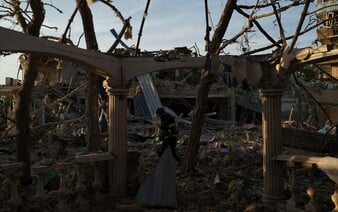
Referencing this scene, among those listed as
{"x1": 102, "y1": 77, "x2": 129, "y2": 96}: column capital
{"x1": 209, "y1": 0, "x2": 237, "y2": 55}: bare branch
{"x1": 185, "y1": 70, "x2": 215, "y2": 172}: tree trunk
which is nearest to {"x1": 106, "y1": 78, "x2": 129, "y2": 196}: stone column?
{"x1": 102, "y1": 77, "x2": 129, "y2": 96}: column capital

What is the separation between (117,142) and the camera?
8023 millimetres

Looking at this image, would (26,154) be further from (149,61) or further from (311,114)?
(311,114)

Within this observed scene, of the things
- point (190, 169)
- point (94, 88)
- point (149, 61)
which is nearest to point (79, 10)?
point (94, 88)

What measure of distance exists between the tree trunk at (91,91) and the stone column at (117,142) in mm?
2566

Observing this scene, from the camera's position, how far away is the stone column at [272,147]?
7.30 m

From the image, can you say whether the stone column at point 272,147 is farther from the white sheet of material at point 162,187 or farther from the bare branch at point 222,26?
the bare branch at point 222,26

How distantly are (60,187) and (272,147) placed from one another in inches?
145

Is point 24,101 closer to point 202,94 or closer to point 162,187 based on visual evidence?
point 162,187

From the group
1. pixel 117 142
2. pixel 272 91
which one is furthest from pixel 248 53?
pixel 117 142

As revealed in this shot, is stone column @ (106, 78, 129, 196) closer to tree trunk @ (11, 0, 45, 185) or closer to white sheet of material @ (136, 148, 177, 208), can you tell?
white sheet of material @ (136, 148, 177, 208)

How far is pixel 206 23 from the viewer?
28.4 feet

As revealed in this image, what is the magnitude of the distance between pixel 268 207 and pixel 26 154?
206 inches

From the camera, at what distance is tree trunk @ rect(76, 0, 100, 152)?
1048 centimetres

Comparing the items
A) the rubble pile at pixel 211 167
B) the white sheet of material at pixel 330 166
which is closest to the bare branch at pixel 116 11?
the rubble pile at pixel 211 167
